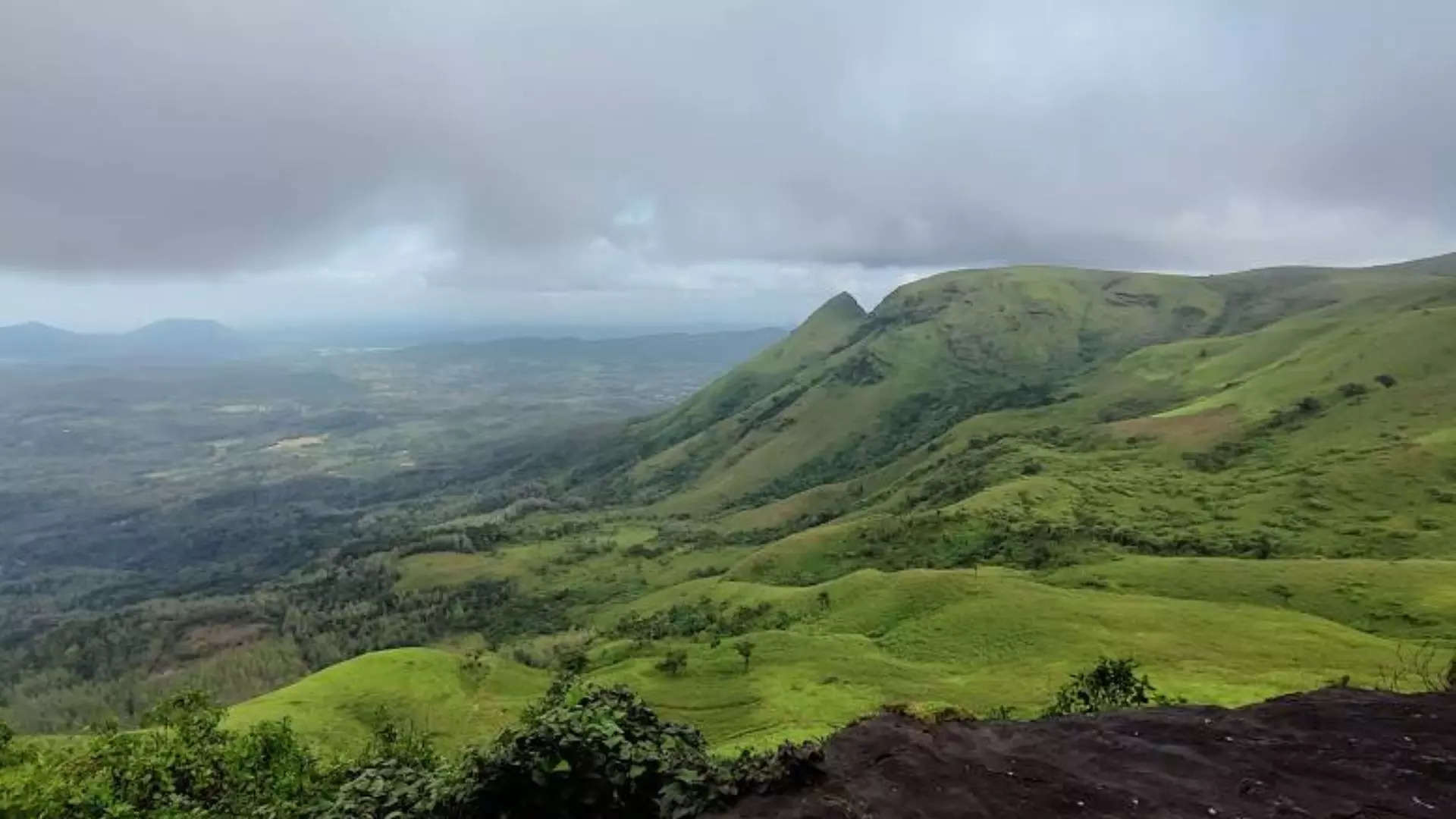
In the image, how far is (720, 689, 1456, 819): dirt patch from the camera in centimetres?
1692

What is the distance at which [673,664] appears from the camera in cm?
10406

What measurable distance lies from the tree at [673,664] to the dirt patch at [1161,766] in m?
85.1

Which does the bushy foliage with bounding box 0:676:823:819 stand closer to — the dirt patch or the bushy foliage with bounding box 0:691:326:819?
the bushy foliage with bounding box 0:691:326:819

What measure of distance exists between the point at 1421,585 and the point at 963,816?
114213 mm

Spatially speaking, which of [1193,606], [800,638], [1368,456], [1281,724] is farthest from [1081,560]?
[1281,724]

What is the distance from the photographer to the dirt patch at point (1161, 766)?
666 inches

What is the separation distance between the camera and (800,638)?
104 m

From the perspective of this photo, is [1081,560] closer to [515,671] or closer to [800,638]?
[800,638]

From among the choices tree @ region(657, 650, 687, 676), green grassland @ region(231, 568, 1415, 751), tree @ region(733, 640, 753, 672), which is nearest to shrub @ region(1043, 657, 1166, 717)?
green grassland @ region(231, 568, 1415, 751)

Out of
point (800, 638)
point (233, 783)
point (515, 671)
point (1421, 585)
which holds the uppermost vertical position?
A: point (233, 783)

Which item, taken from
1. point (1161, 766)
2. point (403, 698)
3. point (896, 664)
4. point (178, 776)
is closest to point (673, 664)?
point (896, 664)

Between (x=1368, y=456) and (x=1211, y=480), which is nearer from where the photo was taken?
(x=1368, y=456)

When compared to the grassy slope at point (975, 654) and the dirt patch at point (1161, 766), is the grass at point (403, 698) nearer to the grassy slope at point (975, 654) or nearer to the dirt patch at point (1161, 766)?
the grassy slope at point (975, 654)

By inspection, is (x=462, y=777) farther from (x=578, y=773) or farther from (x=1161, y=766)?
(x=1161, y=766)
